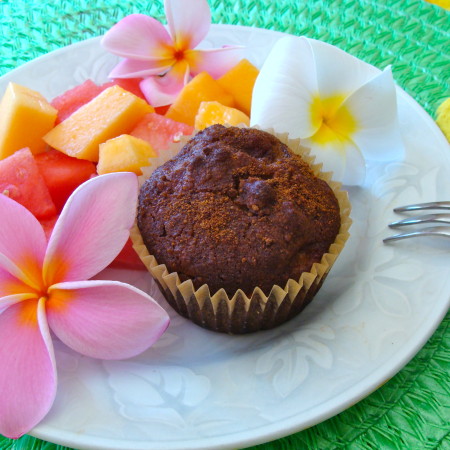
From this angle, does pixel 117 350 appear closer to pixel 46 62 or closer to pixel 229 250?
pixel 229 250

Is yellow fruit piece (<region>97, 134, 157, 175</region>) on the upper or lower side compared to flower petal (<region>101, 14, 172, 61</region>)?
lower

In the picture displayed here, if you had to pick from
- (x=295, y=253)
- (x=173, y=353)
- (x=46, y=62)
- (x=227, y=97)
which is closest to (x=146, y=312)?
(x=173, y=353)

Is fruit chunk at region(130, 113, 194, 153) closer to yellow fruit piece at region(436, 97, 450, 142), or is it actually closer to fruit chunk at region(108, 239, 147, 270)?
fruit chunk at region(108, 239, 147, 270)

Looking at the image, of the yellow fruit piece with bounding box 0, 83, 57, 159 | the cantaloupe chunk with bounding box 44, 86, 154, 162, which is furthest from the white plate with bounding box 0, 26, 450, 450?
the yellow fruit piece with bounding box 0, 83, 57, 159

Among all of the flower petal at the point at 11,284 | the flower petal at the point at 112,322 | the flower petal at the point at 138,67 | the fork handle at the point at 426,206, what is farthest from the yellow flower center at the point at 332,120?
the flower petal at the point at 11,284

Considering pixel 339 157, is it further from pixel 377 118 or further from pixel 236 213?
pixel 236 213

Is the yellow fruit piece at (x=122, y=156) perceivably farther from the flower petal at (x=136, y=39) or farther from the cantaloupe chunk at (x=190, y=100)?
the flower petal at (x=136, y=39)

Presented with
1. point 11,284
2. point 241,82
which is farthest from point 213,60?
point 11,284
